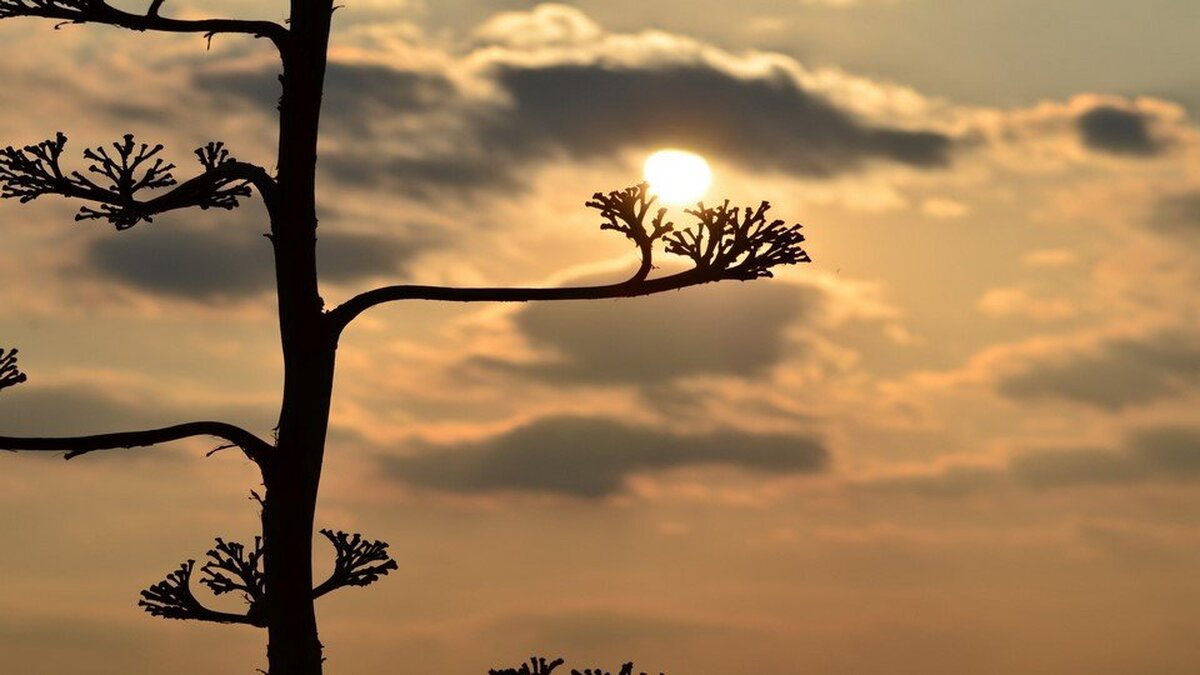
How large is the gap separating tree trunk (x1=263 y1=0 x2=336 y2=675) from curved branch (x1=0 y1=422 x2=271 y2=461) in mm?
317

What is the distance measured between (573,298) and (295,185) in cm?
Answer: 254

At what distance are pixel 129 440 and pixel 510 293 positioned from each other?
3.40m

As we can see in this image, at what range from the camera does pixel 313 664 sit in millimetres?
12438

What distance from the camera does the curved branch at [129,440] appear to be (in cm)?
1219

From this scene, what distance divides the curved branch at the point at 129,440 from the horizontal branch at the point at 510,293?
124cm

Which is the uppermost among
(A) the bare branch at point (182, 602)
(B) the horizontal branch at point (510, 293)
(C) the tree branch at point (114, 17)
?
(C) the tree branch at point (114, 17)

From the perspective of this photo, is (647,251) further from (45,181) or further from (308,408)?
(45,181)

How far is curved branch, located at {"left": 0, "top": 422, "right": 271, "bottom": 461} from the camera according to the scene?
1219 centimetres

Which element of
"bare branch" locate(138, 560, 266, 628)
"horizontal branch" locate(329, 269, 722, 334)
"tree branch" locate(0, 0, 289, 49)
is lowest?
"bare branch" locate(138, 560, 266, 628)

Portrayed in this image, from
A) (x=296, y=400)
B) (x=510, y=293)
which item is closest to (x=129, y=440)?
(x=296, y=400)

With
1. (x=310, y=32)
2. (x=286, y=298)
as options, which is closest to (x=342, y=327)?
(x=286, y=298)

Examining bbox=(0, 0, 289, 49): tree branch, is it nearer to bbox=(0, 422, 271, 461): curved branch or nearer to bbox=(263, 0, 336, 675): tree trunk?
bbox=(263, 0, 336, 675): tree trunk

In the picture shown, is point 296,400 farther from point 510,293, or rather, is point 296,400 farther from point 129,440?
point 510,293

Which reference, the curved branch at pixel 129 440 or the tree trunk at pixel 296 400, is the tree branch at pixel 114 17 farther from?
the curved branch at pixel 129 440
